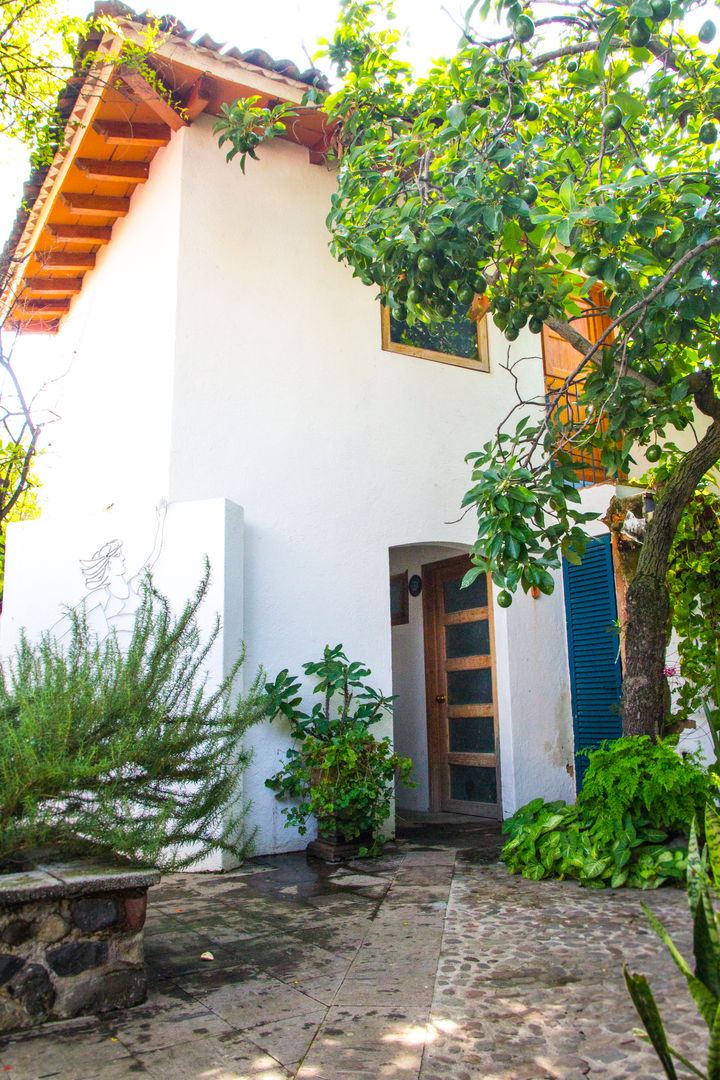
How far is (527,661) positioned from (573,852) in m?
2.15

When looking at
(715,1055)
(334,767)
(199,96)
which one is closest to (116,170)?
(199,96)

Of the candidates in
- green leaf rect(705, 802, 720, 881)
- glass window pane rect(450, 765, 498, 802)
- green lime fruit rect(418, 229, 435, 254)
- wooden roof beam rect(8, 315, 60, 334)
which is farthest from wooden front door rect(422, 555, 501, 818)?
wooden roof beam rect(8, 315, 60, 334)

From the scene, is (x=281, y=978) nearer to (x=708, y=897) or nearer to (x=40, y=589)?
(x=708, y=897)

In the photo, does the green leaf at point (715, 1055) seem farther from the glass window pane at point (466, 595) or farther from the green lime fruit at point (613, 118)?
the glass window pane at point (466, 595)

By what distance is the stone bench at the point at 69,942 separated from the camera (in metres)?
2.32

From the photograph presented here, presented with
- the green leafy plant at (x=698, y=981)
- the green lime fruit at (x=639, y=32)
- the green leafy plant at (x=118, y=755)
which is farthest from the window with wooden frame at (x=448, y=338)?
the green leafy plant at (x=698, y=981)

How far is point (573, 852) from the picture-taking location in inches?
160

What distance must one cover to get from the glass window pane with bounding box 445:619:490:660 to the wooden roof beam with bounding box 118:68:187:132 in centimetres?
436

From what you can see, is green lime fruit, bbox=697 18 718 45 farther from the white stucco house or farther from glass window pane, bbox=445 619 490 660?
glass window pane, bbox=445 619 490 660

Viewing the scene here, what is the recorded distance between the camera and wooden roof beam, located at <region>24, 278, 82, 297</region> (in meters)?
7.58

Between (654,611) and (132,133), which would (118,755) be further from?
(132,133)

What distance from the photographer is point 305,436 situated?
555 centimetres

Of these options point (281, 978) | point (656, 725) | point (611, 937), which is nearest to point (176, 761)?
point (281, 978)

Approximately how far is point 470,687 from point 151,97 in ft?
16.1
